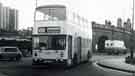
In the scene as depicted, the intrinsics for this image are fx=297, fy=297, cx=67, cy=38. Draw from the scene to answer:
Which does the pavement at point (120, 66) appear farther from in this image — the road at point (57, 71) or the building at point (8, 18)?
the building at point (8, 18)

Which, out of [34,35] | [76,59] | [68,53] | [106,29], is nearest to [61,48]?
[68,53]

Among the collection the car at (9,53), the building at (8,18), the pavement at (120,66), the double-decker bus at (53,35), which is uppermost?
the building at (8,18)

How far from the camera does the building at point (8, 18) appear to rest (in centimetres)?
7579

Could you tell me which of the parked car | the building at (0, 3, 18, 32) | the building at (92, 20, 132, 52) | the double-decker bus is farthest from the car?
the building at (92, 20, 132, 52)

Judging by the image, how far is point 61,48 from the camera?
2030cm

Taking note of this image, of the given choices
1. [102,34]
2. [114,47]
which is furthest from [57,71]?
[102,34]

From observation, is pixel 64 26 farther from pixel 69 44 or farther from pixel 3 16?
pixel 3 16

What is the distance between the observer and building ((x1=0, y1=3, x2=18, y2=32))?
75794mm

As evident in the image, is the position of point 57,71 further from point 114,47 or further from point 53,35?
point 114,47

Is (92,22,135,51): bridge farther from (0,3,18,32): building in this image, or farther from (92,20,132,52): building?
(0,3,18,32): building

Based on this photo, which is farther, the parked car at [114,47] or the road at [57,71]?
the parked car at [114,47]

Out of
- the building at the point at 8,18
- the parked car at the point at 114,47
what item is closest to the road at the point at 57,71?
the parked car at the point at 114,47

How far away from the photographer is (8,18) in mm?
79000

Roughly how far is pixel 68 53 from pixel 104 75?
172 inches
